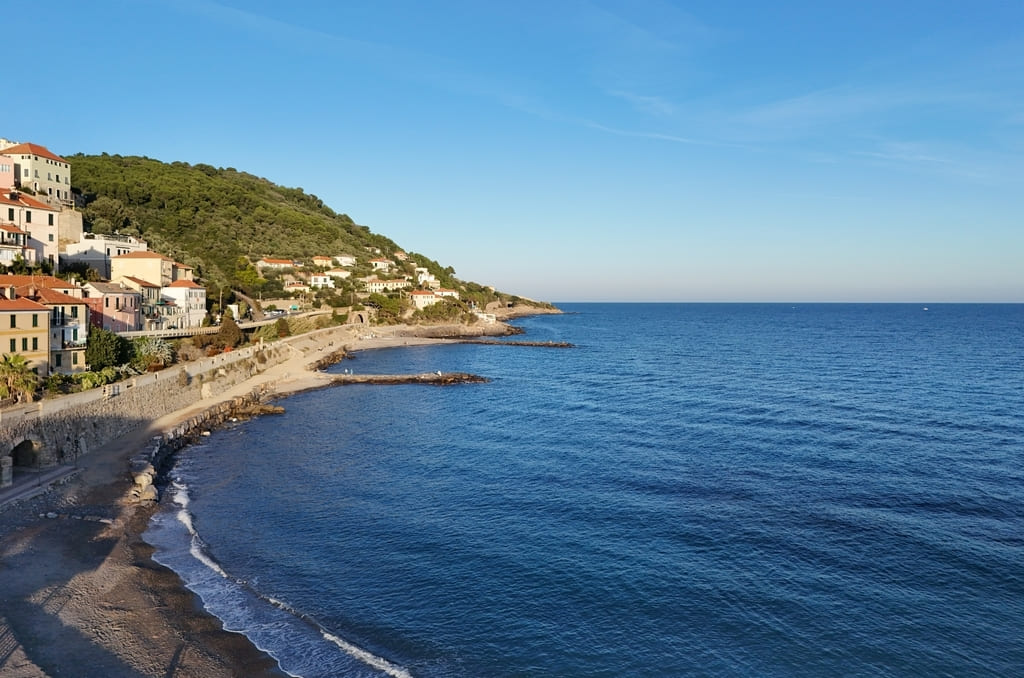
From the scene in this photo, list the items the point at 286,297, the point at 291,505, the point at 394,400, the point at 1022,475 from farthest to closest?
the point at 286,297 → the point at 394,400 → the point at 1022,475 → the point at 291,505

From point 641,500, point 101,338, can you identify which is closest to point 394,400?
point 101,338

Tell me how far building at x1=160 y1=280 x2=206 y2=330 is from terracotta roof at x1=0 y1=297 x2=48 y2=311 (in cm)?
3313

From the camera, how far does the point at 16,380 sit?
37.4 meters

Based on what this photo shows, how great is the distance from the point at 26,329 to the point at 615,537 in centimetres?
4004

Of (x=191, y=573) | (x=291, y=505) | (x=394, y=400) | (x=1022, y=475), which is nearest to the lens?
(x=191, y=573)

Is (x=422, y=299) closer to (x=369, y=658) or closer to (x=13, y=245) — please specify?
(x=13, y=245)

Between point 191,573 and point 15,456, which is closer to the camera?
point 191,573

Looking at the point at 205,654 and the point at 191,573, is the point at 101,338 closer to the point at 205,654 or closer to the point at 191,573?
the point at 191,573

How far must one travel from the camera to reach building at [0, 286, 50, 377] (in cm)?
3972

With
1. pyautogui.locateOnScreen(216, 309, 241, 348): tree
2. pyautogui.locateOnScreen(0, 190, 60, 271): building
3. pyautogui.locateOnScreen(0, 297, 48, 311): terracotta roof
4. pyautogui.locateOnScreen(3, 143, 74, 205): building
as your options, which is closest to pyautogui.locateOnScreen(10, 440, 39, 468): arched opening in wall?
pyautogui.locateOnScreen(0, 297, 48, 311): terracotta roof

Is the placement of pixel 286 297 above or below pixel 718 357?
above

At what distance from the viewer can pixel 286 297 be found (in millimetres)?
126250

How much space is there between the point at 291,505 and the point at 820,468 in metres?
31.3

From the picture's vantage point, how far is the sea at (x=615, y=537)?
795 inches
